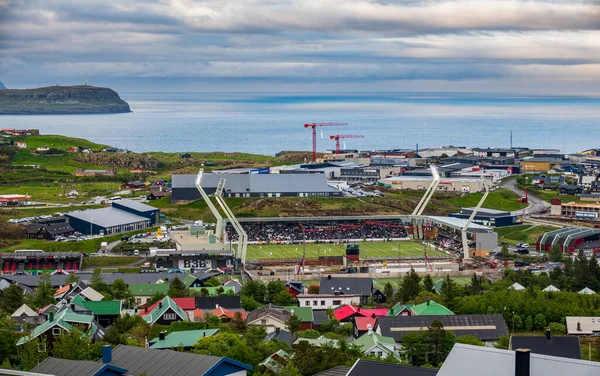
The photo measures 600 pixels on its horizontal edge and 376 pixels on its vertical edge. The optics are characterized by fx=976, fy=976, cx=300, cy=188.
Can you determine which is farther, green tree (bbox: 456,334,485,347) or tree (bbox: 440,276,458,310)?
tree (bbox: 440,276,458,310)

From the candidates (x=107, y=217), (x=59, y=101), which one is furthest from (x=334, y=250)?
(x=59, y=101)

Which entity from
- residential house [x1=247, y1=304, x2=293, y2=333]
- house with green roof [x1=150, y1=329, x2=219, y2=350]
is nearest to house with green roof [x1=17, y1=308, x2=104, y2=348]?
house with green roof [x1=150, y1=329, x2=219, y2=350]

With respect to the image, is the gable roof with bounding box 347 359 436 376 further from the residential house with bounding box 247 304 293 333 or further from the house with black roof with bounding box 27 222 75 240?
the house with black roof with bounding box 27 222 75 240

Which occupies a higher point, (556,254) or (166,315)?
(166,315)

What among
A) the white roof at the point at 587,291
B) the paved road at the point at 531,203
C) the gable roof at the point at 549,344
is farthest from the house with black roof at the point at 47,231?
the gable roof at the point at 549,344

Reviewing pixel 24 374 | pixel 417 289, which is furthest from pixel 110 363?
pixel 417 289

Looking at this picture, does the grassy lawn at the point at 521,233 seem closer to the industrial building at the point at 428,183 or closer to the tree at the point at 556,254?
the tree at the point at 556,254

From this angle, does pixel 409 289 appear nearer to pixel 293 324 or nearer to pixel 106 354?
pixel 293 324
